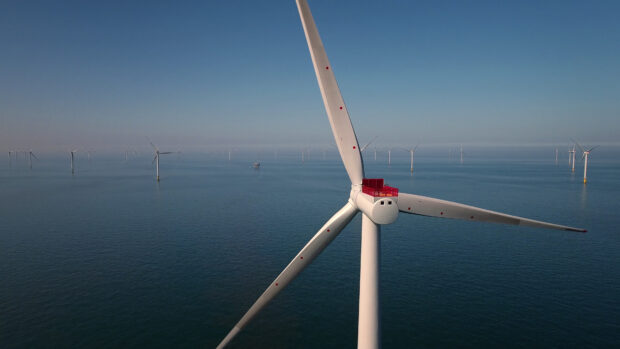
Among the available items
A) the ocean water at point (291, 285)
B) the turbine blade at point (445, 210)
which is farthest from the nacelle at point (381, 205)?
the ocean water at point (291, 285)

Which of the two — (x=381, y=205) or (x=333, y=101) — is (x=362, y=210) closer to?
(x=381, y=205)

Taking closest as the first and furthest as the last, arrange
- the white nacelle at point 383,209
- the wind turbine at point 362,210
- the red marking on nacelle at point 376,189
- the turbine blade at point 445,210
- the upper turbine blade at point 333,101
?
the white nacelle at point 383,209 < the red marking on nacelle at point 376,189 < the turbine blade at point 445,210 < the wind turbine at point 362,210 < the upper turbine blade at point 333,101

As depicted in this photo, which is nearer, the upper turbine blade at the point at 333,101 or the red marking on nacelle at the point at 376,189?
the red marking on nacelle at the point at 376,189

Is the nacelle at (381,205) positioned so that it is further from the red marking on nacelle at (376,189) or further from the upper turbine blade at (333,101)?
the upper turbine blade at (333,101)

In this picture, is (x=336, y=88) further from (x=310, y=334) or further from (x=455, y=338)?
(x=455, y=338)

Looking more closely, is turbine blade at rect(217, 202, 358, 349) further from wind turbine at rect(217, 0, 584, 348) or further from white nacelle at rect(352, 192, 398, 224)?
white nacelle at rect(352, 192, 398, 224)

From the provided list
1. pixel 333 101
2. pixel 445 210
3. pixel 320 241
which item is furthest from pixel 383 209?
pixel 333 101

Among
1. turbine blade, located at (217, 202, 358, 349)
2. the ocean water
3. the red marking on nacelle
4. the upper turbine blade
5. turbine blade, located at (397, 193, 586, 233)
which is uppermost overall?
the upper turbine blade

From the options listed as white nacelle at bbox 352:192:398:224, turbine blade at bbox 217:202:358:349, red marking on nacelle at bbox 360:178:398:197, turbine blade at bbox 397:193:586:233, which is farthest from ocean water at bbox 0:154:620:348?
white nacelle at bbox 352:192:398:224

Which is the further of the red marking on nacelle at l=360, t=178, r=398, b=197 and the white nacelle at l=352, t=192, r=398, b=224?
the red marking on nacelle at l=360, t=178, r=398, b=197
